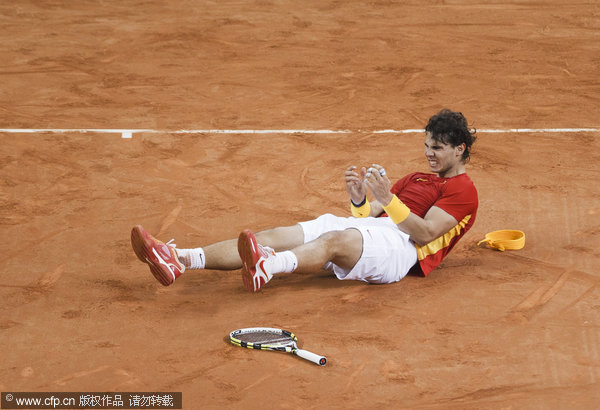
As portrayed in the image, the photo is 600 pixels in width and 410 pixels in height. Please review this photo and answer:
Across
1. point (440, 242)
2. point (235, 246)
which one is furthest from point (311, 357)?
point (440, 242)

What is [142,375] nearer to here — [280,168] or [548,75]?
[280,168]

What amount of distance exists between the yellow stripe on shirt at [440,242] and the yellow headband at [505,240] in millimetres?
714

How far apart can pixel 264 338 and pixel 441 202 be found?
1.69 m

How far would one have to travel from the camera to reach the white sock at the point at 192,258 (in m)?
6.21

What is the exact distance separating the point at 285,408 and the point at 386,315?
1311 mm

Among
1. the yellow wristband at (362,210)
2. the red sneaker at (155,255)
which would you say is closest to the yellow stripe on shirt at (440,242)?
the yellow wristband at (362,210)

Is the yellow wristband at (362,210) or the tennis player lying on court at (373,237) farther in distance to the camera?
the yellow wristband at (362,210)

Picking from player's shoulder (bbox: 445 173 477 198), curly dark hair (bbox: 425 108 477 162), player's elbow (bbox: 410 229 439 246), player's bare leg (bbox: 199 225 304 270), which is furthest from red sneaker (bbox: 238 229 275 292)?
curly dark hair (bbox: 425 108 477 162)

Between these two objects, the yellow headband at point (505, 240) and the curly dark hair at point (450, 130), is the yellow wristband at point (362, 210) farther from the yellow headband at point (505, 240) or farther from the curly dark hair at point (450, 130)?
the yellow headband at point (505, 240)

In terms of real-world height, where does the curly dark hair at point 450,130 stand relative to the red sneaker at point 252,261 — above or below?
above

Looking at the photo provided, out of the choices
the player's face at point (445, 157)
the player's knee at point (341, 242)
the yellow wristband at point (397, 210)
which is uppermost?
the player's face at point (445, 157)

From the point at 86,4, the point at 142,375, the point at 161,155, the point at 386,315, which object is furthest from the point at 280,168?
the point at 86,4

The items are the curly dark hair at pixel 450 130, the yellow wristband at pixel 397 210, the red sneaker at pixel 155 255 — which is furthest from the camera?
the curly dark hair at pixel 450 130

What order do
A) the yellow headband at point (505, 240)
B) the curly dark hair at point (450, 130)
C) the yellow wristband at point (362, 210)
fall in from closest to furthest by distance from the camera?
the curly dark hair at point (450, 130) → the yellow wristband at point (362, 210) → the yellow headband at point (505, 240)
